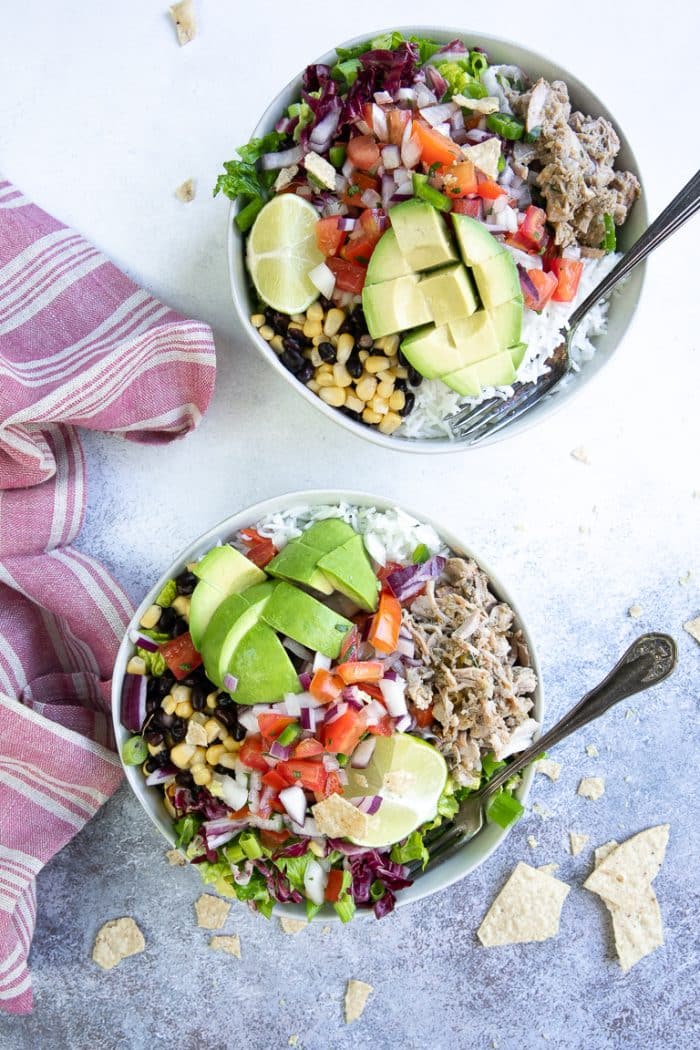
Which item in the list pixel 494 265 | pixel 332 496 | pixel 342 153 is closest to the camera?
pixel 494 265

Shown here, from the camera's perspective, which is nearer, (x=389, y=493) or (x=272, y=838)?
(x=272, y=838)

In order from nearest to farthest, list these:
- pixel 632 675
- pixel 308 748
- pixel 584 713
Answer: pixel 632 675 → pixel 584 713 → pixel 308 748

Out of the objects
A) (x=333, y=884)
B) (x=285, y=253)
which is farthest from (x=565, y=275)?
(x=333, y=884)

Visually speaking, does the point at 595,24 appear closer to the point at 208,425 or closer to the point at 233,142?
the point at 233,142

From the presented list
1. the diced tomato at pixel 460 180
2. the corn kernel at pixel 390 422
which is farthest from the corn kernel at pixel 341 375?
the diced tomato at pixel 460 180

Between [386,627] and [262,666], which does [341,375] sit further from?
[262,666]

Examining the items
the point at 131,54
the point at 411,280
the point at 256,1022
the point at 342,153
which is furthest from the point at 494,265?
the point at 256,1022

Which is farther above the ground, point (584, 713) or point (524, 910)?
point (584, 713)
